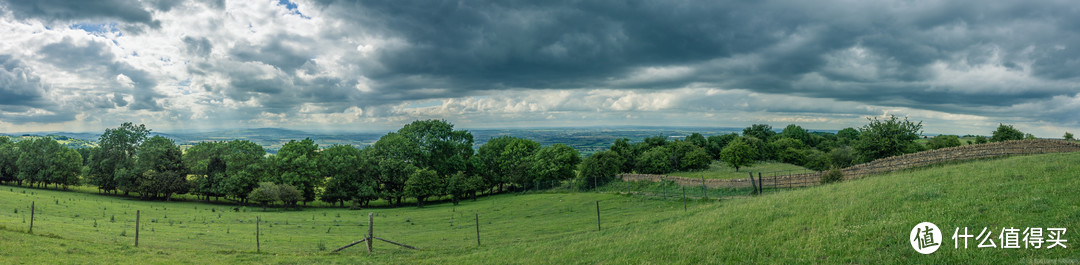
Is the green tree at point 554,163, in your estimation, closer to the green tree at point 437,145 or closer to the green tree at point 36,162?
the green tree at point 437,145

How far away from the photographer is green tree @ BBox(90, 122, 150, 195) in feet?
186

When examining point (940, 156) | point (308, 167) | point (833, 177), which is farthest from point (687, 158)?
point (308, 167)

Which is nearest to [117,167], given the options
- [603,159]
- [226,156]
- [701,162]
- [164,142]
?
[164,142]

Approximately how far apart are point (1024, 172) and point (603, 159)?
50058 millimetres

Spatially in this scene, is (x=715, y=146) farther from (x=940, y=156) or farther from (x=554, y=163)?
(x=940, y=156)

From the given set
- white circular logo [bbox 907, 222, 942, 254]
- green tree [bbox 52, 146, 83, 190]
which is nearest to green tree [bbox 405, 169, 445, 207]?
green tree [bbox 52, 146, 83, 190]

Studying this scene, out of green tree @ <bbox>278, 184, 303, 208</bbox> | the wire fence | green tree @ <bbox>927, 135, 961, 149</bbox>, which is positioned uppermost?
green tree @ <bbox>927, 135, 961, 149</bbox>

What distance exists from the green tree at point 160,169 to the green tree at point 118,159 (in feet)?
3.75

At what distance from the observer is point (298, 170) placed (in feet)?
188

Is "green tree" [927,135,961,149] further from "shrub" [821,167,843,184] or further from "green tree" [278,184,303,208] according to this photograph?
"green tree" [278,184,303,208]

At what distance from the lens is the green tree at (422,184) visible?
57.7 meters

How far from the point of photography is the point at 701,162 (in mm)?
83688

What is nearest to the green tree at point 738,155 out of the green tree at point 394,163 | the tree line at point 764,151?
the tree line at point 764,151

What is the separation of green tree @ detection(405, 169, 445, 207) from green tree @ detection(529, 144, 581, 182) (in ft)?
54.4
